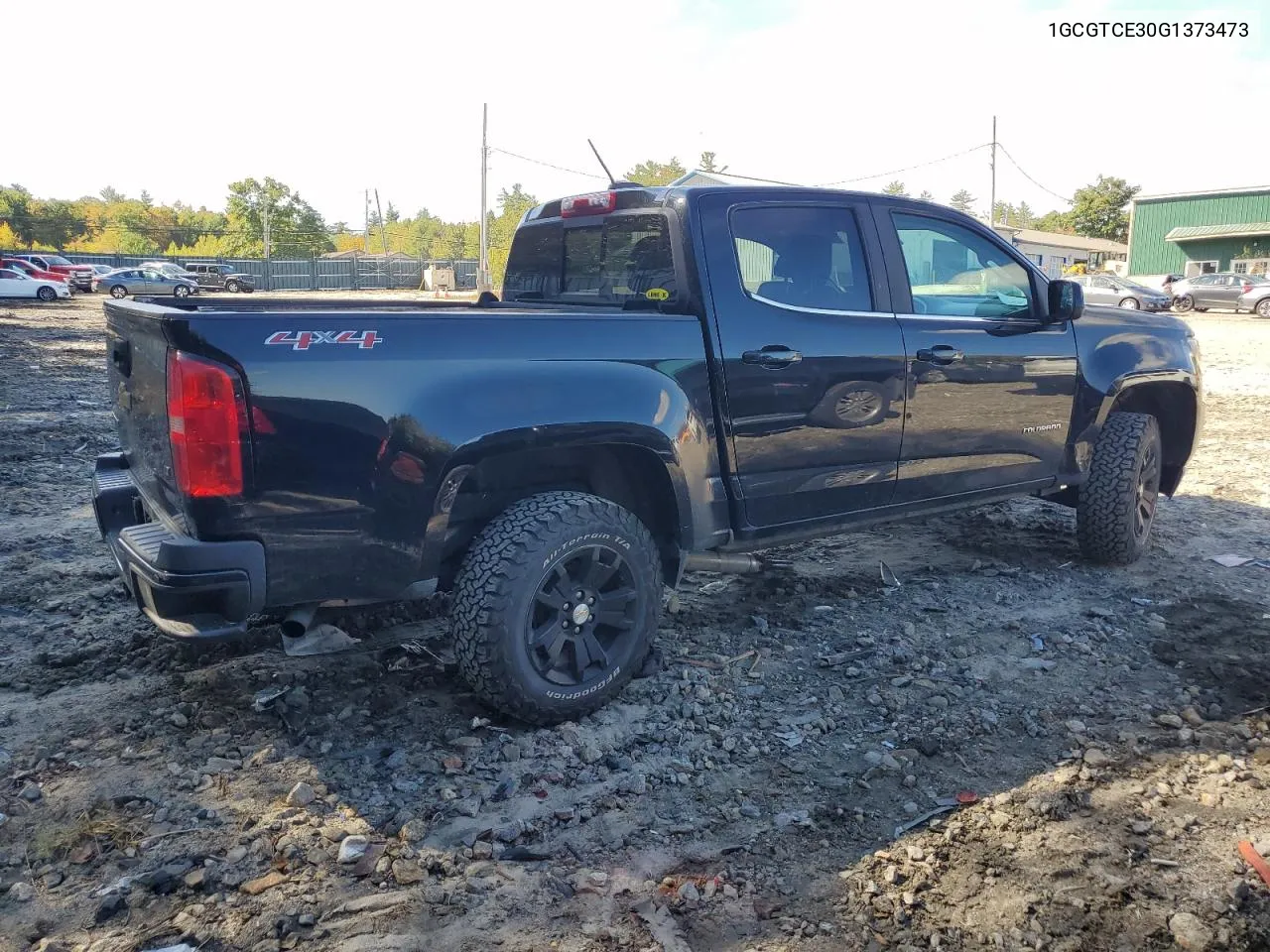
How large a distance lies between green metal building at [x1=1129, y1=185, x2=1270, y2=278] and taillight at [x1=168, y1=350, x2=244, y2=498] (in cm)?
4941

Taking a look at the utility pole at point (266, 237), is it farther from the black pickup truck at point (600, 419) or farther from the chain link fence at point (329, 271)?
the black pickup truck at point (600, 419)

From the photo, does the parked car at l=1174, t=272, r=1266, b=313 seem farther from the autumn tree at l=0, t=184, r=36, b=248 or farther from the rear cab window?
the autumn tree at l=0, t=184, r=36, b=248

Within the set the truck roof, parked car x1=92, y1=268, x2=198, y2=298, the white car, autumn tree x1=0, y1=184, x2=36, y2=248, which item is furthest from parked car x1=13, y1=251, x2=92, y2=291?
the truck roof

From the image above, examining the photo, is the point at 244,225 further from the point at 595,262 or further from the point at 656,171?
the point at 595,262

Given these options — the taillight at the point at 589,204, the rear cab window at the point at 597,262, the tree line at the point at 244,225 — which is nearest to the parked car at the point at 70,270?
the tree line at the point at 244,225

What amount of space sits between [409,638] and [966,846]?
2.40m

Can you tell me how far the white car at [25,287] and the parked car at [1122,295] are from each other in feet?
108

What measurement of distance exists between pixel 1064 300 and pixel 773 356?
6.15 feet

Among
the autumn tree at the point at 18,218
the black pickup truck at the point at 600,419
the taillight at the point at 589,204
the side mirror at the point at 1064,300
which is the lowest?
the black pickup truck at the point at 600,419

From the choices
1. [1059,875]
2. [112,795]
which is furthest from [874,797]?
[112,795]

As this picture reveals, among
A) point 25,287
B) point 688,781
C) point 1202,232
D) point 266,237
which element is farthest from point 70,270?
point 1202,232

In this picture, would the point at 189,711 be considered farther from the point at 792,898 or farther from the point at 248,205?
the point at 248,205

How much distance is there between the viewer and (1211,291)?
32281 millimetres

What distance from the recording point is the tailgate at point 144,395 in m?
2.97
